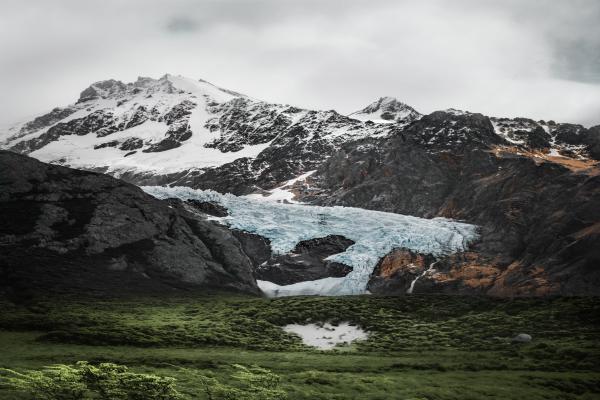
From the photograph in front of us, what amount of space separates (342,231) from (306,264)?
40.4 ft

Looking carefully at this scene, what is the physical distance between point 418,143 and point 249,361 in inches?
4977

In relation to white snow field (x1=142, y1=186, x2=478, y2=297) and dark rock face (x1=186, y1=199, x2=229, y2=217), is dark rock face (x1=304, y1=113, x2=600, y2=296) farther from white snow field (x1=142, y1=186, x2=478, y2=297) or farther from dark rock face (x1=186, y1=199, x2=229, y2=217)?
dark rock face (x1=186, y1=199, x2=229, y2=217)

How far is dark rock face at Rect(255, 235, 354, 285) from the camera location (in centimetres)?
10444

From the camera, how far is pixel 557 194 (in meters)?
111

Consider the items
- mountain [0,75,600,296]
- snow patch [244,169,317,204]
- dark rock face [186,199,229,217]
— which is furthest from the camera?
snow patch [244,169,317,204]

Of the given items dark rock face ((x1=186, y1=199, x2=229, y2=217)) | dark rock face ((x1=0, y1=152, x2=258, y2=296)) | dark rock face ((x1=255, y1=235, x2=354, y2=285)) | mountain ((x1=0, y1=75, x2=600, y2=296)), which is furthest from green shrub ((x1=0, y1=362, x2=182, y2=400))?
dark rock face ((x1=186, y1=199, x2=229, y2=217))

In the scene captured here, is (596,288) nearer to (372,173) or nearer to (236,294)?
(236,294)

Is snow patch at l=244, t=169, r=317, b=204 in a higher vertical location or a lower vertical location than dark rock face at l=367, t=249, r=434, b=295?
higher

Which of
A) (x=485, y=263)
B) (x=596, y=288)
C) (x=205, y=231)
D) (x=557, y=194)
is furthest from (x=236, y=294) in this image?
(x=557, y=194)

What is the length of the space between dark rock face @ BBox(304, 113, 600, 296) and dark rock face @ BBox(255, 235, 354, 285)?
1506 centimetres

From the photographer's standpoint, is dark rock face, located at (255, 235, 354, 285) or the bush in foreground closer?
the bush in foreground

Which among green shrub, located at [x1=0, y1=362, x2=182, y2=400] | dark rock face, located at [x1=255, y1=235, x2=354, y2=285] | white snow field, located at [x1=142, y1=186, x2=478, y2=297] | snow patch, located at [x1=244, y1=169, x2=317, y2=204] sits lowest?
green shrub, located at [x1=0, y1=362, x2=182, y2=400]

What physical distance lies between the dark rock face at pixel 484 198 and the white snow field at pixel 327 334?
3413 cm

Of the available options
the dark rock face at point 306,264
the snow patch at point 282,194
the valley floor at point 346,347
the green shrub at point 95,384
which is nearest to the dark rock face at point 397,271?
the dark rock face at point 306,264
